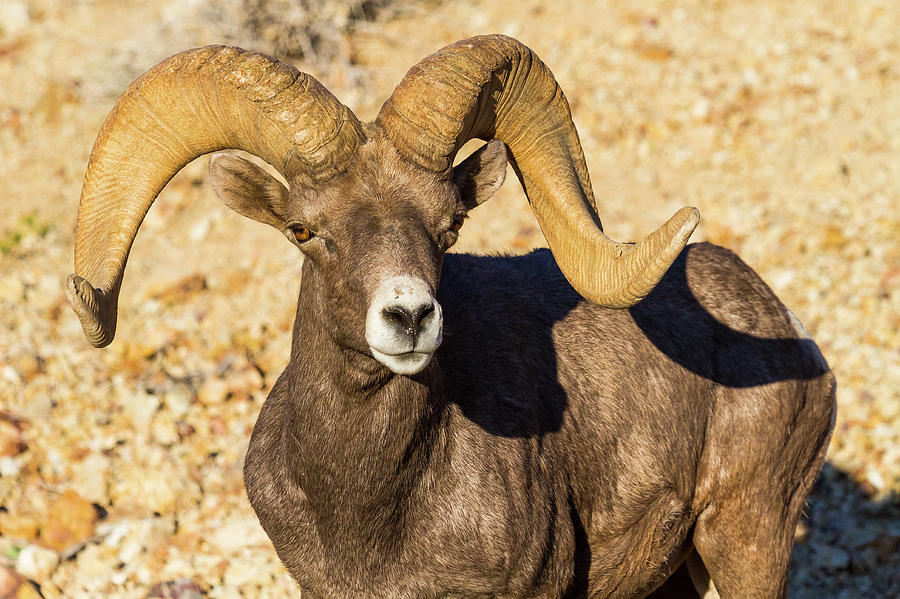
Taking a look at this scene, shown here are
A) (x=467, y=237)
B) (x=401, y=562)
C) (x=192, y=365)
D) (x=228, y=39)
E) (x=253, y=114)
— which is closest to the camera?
(x=253, y=114)

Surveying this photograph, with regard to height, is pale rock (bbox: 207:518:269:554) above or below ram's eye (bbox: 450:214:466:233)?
below

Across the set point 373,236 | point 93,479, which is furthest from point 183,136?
point 93,479

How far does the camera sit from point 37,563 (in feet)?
26.7

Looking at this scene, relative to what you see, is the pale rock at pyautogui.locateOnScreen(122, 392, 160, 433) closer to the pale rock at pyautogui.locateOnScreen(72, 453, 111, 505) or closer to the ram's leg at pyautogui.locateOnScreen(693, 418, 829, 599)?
the pale rock at pyautogui.locateOnScreen(72, 453, 111, 505)

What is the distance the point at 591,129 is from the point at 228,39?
18.3 feet

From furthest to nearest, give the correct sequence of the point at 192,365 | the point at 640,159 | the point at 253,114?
1. the point at 640,159
2. the point at 192,365
3. the point at 253,114

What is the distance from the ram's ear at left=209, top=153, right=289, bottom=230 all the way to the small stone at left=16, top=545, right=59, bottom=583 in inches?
166

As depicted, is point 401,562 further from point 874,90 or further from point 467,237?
point 874,90

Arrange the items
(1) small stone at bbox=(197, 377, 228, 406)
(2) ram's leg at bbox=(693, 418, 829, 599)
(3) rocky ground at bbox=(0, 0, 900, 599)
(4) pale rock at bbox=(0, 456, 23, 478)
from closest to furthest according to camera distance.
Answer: (2) ram's leg at bbox=(693, 418, 829, 599)
(3) rocky ground at bbox=(0, 0, 900, 599)
(4) pale rock at bbox=(0, 456, 23, 478)
(1) small stone at bbox=(197, 377, 228, 406)

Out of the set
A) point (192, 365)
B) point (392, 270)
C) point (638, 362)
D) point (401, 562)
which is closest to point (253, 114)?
point (392, 270)

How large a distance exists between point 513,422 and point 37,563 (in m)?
4.41

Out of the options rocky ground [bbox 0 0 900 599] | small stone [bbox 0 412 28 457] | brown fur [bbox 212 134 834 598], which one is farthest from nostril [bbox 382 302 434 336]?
small stone [bbox 0 412 28 457]

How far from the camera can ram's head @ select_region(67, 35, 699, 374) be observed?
4770 millimetres

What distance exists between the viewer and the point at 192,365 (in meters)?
10.9
